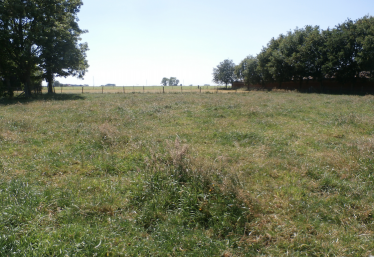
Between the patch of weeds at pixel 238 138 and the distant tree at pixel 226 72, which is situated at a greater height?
the distant tree at pixel 226 72

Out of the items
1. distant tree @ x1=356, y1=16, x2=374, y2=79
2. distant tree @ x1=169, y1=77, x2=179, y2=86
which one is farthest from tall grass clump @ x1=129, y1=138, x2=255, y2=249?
distant tree @ x1=169, y1=77, x2=179, y2=86

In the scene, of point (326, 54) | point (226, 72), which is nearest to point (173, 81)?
point (226, 72)

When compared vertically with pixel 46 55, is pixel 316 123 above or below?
below

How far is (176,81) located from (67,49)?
156636 mm

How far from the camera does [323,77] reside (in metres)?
44.7

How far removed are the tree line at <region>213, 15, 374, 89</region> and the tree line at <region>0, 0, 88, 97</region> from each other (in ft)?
119

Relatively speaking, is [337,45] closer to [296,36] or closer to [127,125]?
[296,36]

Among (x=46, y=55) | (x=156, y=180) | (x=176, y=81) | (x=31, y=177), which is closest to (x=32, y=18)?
(x=46, y=55)

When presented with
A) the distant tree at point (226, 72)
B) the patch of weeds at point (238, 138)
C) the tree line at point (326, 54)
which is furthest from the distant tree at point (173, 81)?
the patch of weeds at point (238, 138)

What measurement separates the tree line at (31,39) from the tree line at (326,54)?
1428 inches

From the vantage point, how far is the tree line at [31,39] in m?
26.1

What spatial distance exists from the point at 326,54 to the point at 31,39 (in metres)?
41.8

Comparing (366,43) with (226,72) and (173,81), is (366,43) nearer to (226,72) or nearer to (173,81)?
(226,72)

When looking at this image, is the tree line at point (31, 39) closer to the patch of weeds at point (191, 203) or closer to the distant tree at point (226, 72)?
the patch of weeds at point (191, 203)
